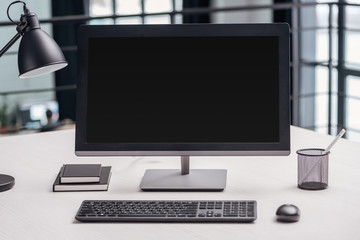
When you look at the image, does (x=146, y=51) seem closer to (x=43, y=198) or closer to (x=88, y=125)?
(x=88, y=125)

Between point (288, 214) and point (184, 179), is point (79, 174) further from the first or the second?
point (288, 214)

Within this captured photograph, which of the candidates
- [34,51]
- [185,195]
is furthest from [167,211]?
[34,51]

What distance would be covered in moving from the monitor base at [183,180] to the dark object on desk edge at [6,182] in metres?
0.31

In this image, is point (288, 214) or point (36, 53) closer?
point (288, 214)

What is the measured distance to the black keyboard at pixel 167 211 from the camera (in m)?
1.41

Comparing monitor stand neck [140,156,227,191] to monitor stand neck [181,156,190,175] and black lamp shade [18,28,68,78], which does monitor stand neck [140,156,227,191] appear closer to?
monitor stand neck [181,156,190,175]

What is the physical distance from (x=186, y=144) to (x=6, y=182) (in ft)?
1.42

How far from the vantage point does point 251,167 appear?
1765 millimetres

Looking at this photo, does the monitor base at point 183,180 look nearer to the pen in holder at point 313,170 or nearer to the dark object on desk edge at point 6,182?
the pen in holder at point 313,170

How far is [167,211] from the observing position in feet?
4.73

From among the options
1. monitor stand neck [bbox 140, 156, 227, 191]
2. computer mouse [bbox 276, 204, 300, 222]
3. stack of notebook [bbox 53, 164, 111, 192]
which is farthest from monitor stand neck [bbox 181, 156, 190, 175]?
computer mouse [bbox 276, 204, 300, 222]

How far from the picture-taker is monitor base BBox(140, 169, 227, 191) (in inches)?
62.6

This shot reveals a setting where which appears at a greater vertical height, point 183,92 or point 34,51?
point 34,51

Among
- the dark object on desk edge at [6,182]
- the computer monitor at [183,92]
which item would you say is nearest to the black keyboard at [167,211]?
the computer monitor at [183,92]
